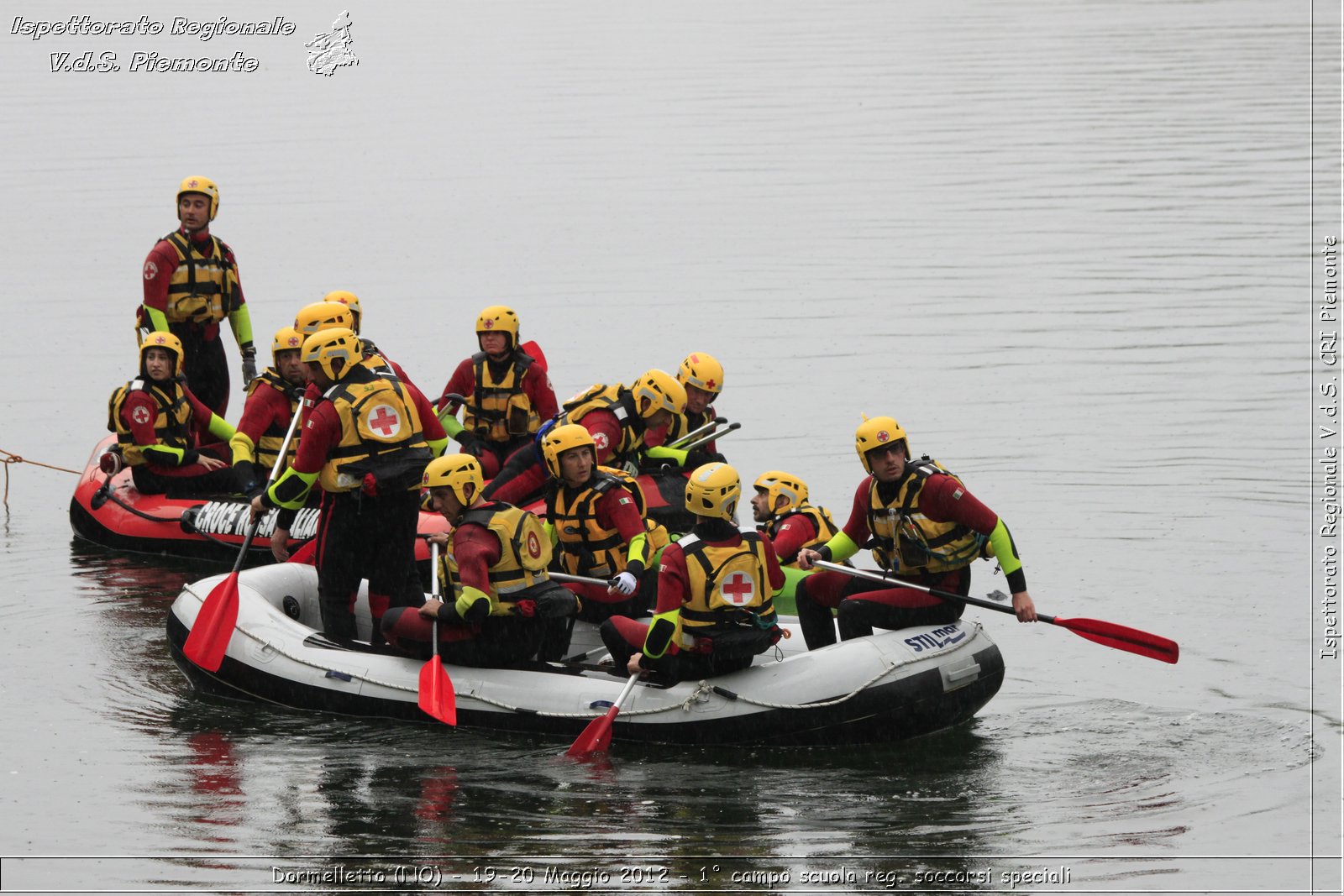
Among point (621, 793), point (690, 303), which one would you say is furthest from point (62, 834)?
point (690, 303)

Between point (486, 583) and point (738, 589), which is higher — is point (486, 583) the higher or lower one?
the higher one

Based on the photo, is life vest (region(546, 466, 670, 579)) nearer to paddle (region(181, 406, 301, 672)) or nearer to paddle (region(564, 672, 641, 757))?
paddle (region(564, 672, 641, 757))

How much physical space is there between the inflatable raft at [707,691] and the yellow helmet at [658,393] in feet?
5.61

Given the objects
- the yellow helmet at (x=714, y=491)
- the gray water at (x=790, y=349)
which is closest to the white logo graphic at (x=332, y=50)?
the gray water at (x=790, y=349)

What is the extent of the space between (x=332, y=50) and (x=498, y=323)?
3001 centimetres

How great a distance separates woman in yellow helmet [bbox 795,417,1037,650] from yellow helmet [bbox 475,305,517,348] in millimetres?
3311

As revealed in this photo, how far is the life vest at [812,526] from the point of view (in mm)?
10430

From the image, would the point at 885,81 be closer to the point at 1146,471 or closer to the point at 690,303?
the point at 690,303

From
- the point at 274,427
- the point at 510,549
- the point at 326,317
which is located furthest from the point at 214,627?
the point at 274,427

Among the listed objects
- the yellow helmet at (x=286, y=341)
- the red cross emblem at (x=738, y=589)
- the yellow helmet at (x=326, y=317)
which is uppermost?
the yellow helmet at (x=326, y=317)

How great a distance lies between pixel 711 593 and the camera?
29.0 feet

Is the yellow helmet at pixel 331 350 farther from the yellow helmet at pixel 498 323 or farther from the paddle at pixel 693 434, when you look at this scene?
the paddle at pixel 693 434

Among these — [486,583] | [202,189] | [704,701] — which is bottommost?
[704,701]

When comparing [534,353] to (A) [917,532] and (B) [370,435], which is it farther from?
(A) [917,532]
